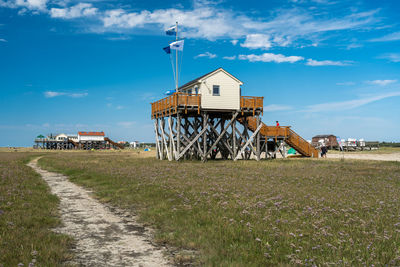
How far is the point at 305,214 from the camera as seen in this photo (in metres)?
10.3

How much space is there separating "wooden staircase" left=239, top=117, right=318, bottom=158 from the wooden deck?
3249 millimetres

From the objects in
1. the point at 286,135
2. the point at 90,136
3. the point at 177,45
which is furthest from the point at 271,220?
the point at 90,136

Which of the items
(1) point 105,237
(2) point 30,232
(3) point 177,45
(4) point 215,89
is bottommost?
(1) point 105,237

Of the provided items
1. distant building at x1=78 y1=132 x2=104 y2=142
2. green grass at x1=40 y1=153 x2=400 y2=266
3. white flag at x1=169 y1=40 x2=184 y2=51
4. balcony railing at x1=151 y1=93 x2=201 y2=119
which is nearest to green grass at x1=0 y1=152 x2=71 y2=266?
green grass at x1=40 y1=153 x2=400 y2=266

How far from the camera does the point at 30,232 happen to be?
8.78 meters

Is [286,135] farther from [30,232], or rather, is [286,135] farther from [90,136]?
[90,136]

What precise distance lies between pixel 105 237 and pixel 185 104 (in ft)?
90.0

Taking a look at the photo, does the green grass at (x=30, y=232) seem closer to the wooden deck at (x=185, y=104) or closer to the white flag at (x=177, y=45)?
the wooden deck at (x=185, y=104)

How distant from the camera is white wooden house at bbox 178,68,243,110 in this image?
36.4 meters

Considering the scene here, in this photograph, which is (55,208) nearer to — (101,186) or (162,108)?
(101,186)

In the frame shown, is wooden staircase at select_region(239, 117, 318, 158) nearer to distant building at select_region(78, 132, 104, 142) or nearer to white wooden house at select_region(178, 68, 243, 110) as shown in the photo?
white wooden house at select_region(178, 68, 243, 110)

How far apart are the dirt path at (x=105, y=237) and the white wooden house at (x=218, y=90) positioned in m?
24.3

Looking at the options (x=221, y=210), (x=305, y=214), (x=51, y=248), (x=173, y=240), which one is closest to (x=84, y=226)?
(x=51, y=248)

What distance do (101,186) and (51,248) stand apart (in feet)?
37.2
